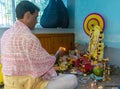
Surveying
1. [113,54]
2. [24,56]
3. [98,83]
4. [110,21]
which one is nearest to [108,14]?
[110,21]

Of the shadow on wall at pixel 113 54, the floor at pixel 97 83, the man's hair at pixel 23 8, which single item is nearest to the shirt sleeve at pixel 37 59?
the man's hair at pixel 23 8

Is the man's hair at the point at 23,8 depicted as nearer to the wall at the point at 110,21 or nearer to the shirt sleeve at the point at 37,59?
the shirt sleeve at the point at 37,59

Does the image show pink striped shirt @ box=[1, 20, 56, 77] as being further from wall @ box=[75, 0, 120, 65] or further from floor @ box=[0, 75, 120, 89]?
→ wall @ box=[75, 0, 120, 65]

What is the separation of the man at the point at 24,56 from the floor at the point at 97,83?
0.43 meters

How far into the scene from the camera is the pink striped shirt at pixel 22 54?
142cm

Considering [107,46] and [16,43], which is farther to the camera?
[107,46]

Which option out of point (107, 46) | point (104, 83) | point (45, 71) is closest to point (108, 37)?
point (107, 46)

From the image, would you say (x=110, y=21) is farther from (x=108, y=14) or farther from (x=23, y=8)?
(x=23, y=8)

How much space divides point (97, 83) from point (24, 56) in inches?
34.9

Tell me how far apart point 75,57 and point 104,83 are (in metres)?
0.63

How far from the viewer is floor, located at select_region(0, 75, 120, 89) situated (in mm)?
1891

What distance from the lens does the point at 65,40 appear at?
2.84 m

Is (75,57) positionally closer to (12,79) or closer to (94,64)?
(94,64)

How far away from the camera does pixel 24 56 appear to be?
4.70 ft
